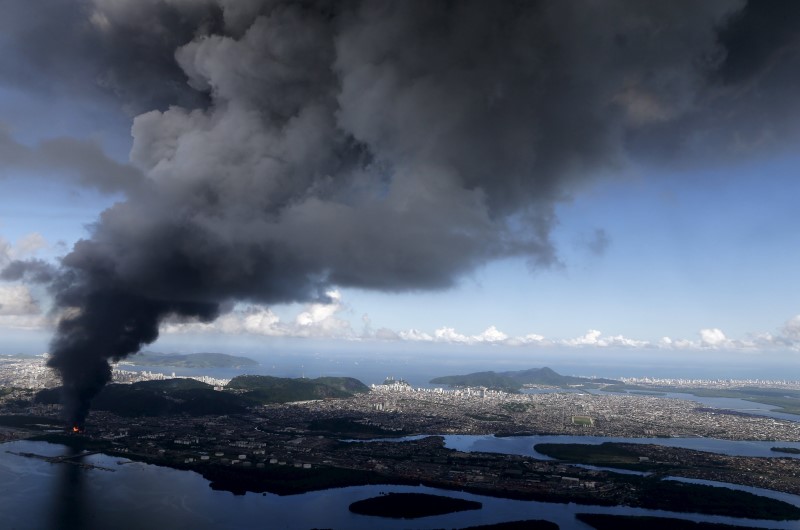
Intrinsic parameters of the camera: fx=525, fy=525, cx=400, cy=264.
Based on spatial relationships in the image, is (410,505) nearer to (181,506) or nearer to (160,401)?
(181,506)

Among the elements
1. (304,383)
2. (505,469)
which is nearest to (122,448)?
(505,469)

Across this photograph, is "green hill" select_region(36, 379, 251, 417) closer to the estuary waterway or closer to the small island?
the estuary waterway

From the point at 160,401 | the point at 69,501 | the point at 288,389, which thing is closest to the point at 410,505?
the point at 69,501

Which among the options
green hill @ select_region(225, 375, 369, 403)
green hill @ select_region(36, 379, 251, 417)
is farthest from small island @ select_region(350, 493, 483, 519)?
green hill @ select_region(225, 375, 369, 403)

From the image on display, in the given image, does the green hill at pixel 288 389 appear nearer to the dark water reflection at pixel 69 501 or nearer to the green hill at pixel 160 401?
the green hill at pixel 160 401

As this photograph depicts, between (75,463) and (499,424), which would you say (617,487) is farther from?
(75,463)

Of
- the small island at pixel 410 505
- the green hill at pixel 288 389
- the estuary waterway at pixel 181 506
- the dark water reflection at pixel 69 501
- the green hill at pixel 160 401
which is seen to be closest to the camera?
the dark water reflection at pixel 69 501

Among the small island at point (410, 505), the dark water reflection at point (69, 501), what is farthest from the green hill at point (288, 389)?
the small island at point (410, 505)
